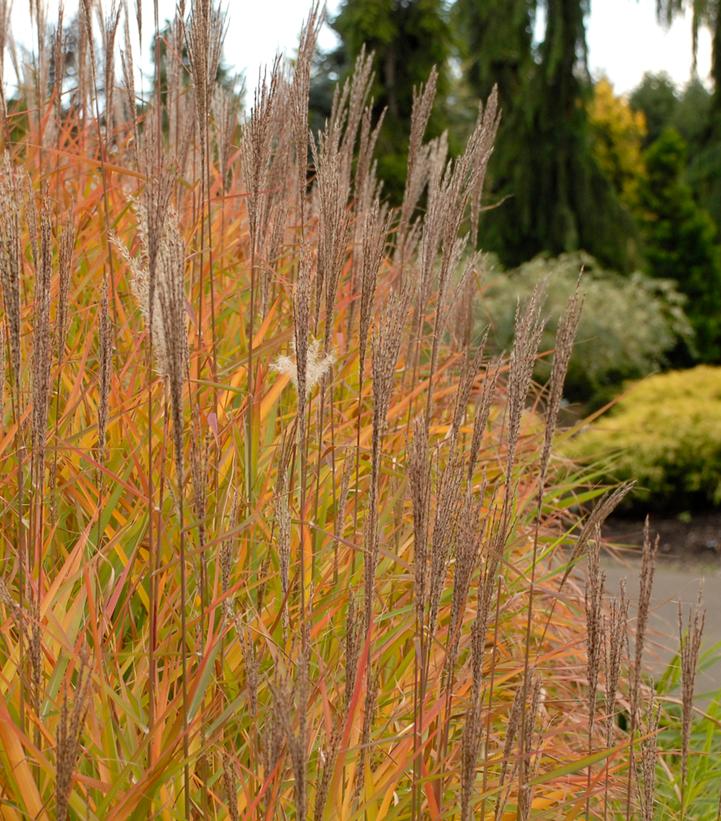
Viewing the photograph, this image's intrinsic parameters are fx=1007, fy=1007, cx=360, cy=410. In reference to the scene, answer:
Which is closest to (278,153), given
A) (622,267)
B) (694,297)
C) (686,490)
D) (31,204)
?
(31,204)

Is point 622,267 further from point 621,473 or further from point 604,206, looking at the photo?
point 621,473

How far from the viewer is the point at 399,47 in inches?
654

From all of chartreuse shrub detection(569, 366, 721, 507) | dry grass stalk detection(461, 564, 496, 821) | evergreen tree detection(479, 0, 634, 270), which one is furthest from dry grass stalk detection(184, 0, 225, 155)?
evergreen tree detection(479, 0, 634, 270)

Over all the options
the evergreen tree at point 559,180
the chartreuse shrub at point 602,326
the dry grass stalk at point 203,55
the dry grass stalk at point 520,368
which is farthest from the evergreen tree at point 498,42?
the dry grass stalk at point 520,368

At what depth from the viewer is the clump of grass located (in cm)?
114

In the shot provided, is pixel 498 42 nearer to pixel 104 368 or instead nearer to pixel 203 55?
pixel 203 55

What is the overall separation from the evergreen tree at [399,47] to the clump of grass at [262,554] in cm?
1421

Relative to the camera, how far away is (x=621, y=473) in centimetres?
825

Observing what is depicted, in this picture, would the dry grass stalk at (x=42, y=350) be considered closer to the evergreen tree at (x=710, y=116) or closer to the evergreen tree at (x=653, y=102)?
the evergreen tree at (x=710, y=116)

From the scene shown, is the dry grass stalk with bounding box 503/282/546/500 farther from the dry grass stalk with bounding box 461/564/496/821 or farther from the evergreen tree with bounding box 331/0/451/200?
the evergreen tree with bounding box 331/0/451/200

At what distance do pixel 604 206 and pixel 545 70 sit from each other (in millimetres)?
2989

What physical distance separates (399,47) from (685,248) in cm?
898

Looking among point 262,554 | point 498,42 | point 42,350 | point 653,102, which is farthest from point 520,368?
point 653,102

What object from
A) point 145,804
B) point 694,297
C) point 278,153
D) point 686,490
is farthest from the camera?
point 694,297
